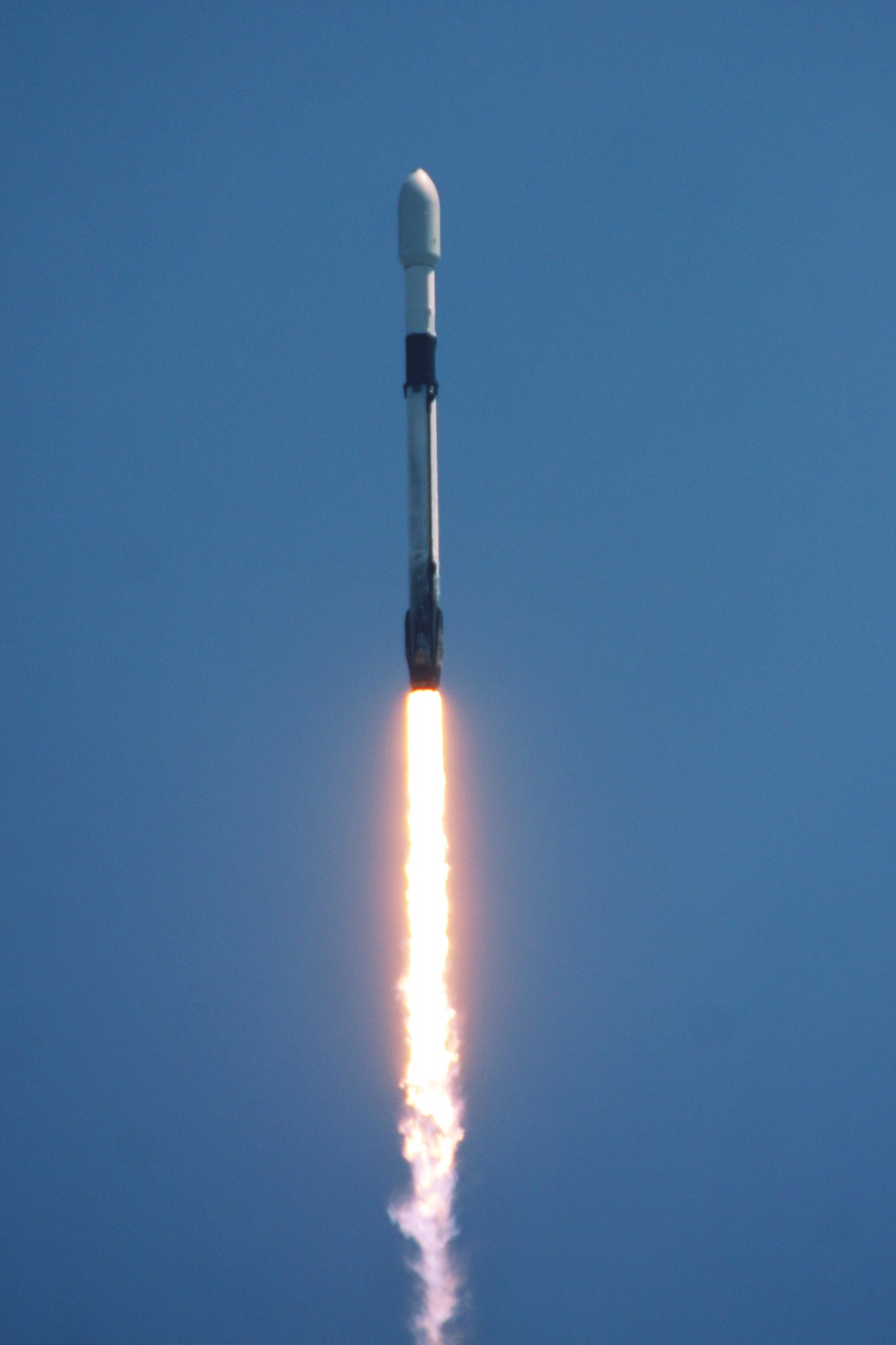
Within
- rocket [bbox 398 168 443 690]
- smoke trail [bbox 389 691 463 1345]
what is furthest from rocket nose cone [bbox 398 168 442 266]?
smoke trail [bbox 389 691 463 1345]

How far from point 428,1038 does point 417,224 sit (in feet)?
43.4

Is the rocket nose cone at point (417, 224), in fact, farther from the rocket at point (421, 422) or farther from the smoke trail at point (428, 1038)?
the smoke trail at point (428, 1038)

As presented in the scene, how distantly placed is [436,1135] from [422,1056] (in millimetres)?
1293

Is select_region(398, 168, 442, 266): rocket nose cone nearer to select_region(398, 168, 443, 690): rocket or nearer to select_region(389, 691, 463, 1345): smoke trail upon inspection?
select_region(398, 168, 443, 690): rocket

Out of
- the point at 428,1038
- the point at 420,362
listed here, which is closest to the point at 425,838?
the point at 428,1038

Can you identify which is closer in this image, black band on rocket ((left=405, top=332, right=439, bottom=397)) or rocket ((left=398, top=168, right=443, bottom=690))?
rocket ((left=398, top=168, right=443, bottom=690))

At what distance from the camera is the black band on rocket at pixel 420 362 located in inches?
1133

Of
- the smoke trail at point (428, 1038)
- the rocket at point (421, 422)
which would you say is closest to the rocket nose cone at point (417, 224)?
the rocket at point (421, 422)

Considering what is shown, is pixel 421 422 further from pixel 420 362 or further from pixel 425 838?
pixel 425 838

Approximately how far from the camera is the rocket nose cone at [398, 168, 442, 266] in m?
29.1

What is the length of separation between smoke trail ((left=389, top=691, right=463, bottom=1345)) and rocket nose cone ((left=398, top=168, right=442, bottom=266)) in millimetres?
8029

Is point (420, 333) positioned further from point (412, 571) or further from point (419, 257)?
point (412, 571)

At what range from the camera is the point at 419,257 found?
2919 cm

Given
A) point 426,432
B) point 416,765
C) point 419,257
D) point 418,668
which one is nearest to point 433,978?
point 416,765
